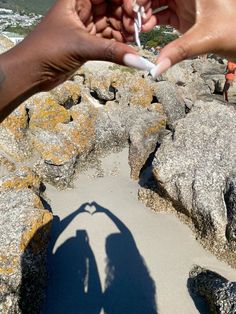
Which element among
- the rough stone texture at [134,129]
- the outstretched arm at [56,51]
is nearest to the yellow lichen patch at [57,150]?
the rough stone texture at [134,129]

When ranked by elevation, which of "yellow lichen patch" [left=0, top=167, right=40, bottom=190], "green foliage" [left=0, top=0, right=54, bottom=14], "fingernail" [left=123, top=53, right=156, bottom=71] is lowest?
"green foliage" [left=0, top=0, right=54, bottom=14]

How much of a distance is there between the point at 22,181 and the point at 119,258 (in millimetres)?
2413

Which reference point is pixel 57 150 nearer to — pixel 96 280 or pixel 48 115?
pixel 48 115

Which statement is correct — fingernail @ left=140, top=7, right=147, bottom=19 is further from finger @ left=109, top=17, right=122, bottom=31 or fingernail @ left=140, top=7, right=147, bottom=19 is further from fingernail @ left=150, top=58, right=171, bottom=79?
fingernail @ left=150, top=58, right=171, bottom=79

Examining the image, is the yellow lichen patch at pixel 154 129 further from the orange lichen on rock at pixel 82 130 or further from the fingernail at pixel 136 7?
the fingernail at pixel 136 7

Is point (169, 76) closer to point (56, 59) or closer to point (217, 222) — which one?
point (217, 222)

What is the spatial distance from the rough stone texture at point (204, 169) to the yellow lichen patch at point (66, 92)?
3847 millimetres

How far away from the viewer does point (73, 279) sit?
721cm

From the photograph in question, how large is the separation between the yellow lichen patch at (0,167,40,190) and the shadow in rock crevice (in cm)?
103

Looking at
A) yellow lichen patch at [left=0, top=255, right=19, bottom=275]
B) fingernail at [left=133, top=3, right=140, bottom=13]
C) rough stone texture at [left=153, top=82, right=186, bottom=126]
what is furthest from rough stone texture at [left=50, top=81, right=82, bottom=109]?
fingernail at [left=133, top=3, right=140, bottom=13]

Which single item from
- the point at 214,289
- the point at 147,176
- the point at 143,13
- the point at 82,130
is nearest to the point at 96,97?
the point at 82,130

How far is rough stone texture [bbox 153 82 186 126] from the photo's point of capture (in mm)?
12375

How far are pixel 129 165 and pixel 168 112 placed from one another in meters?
2.69

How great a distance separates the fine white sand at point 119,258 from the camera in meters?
6.88
